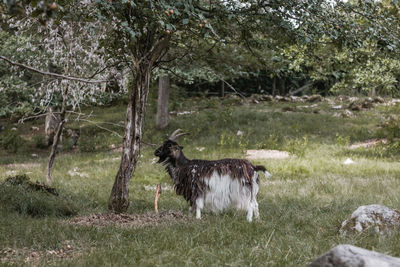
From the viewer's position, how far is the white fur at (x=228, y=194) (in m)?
7.34

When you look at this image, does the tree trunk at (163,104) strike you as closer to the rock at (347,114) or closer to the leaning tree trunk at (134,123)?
the rock at (347,114)

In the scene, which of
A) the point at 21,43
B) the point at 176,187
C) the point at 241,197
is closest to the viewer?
the point at 241,197

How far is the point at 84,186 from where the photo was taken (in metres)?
11.0

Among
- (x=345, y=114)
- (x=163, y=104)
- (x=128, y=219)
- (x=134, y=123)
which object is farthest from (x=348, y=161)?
(x=163, y=104)

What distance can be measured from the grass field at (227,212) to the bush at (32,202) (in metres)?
0.03

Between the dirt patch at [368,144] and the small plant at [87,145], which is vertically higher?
the dirt patch at [368,144]

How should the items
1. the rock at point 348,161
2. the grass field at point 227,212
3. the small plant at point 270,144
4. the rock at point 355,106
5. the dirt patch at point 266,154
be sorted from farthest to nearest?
the rock at point 355,106, the small plant at point 270,144, the dirt patch at point 266,154, the rock at point 348,161, the grass field at point 227,212

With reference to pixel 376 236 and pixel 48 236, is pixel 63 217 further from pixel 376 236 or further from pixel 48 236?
pixel 376 236

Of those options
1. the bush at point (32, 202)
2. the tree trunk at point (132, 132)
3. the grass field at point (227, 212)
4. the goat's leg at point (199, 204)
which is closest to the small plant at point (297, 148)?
the grass field at point (227, 212)

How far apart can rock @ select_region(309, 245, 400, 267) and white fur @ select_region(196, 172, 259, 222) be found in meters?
4.05

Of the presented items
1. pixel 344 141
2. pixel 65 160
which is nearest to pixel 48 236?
pixel 65 160

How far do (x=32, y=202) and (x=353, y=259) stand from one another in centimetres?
608

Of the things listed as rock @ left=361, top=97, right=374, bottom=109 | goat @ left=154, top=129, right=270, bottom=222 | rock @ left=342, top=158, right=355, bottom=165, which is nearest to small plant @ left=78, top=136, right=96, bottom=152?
rock @ left=342, top=158, right=355, bottom=165

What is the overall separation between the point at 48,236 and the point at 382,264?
4156 millimetres
